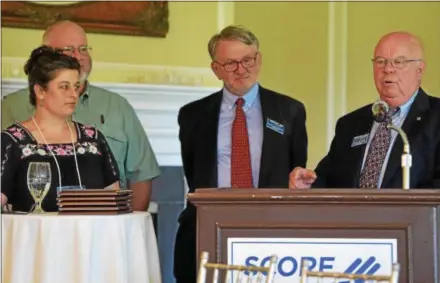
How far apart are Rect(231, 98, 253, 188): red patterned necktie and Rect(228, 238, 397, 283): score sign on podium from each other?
117cm

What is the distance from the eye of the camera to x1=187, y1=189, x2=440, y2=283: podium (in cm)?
253

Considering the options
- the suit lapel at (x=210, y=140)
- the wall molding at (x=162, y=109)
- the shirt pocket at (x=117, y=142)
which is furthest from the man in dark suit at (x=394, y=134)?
the wall molding at (x=162, y=109)

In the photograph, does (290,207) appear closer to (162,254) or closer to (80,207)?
(80,207)

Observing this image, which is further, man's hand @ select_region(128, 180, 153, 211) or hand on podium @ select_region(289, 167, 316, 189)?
man's hand @ select_region(128, 180, 153, 211)

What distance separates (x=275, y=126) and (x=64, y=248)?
1.21 m

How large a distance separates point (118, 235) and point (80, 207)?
0.57 ft

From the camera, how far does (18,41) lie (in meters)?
4.79

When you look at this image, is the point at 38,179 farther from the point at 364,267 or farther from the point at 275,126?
the point at 364,267

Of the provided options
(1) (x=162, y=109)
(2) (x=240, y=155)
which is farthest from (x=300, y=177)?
(1) (x=162, y=109)

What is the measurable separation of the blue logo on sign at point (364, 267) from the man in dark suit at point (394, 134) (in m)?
0.63

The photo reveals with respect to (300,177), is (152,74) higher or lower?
higher

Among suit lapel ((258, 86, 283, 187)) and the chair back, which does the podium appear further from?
suit lapel ((258, 86, 283, 187))

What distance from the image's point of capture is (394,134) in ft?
10.8

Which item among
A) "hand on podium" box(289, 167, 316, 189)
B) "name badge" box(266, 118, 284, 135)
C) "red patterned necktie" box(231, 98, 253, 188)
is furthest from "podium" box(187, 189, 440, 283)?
"name badge" box(266, 118, 284, 135)
